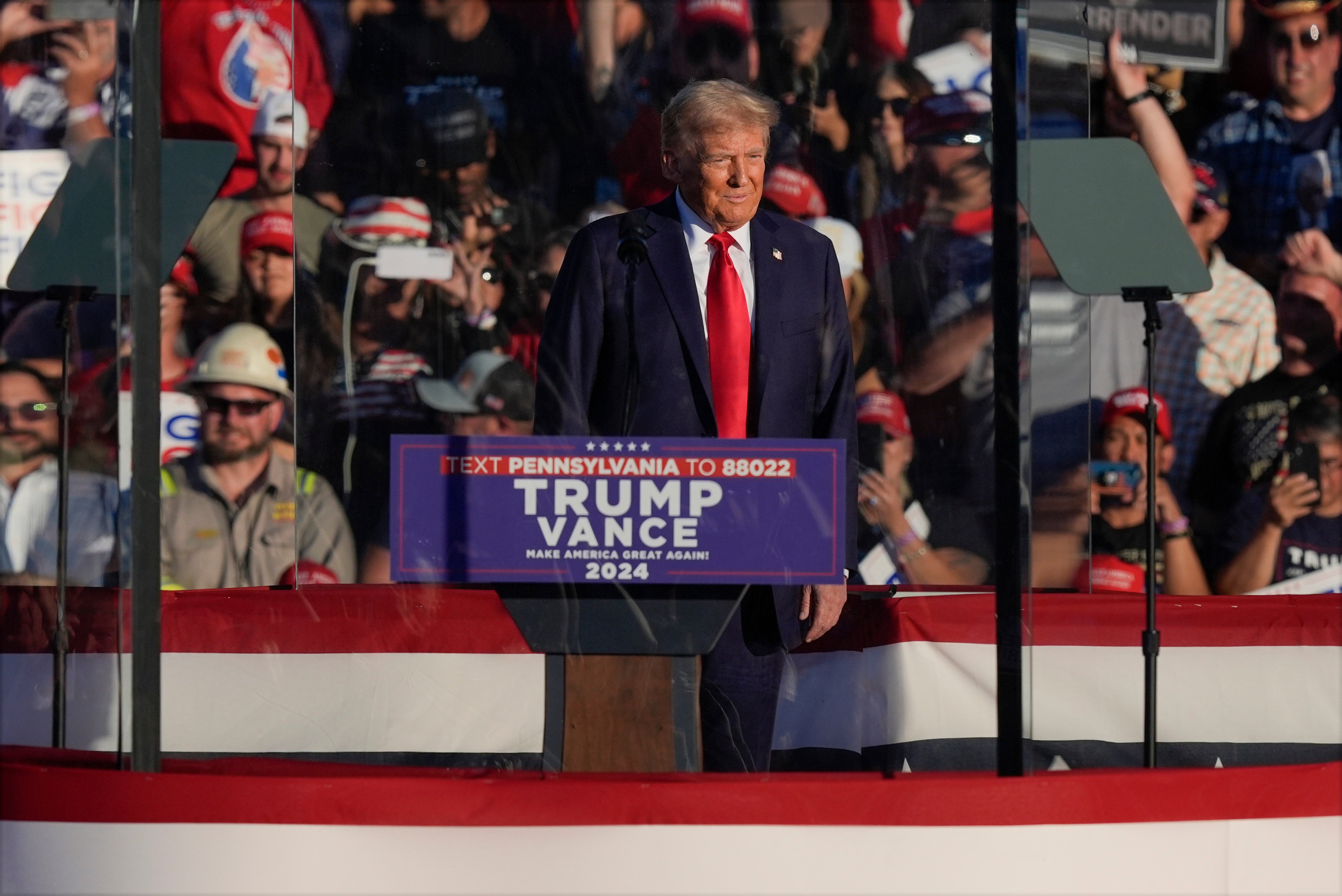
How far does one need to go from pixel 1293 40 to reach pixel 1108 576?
1597mm

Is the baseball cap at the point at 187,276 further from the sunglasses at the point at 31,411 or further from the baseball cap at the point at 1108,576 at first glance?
the baseball cap at the point at 1108,576

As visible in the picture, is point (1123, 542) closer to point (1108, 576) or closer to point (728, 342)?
point (1108, 576)

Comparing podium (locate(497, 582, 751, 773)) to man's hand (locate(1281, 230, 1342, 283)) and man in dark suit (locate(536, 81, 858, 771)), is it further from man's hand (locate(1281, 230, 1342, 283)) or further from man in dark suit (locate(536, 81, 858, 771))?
man's hand (locate(1281, 230, 1342, 283))

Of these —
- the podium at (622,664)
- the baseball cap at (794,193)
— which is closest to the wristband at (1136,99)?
the baseball cap at (794,193)

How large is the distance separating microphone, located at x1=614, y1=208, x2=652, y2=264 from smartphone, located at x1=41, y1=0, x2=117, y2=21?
2.48ft

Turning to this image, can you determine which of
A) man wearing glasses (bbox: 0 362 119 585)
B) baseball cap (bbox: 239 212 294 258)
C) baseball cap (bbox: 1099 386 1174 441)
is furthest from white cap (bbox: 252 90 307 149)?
baseball cap (bbox: 1099 386 1174 441)

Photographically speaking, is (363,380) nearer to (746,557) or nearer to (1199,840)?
(746,557)

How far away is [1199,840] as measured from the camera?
188cm

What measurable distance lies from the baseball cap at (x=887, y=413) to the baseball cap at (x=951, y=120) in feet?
1.43

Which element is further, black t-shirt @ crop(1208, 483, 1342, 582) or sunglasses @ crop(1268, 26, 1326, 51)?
sunglasses @ crop(1268, 26, 1326, 51)

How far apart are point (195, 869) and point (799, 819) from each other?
Result: 2.53 ft

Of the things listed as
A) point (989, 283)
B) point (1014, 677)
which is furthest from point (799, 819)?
point (989, 283)

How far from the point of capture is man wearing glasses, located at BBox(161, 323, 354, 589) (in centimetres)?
250

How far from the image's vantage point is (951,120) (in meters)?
2.42
